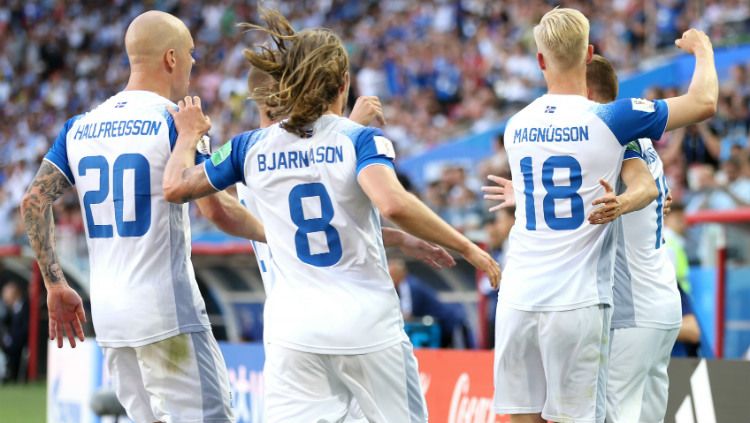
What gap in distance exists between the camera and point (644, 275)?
5.38 m

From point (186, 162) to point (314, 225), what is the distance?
0.72 meters

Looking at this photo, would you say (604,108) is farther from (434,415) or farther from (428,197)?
(428,197)

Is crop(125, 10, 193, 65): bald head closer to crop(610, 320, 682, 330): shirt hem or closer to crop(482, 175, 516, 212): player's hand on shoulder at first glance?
crop(482, 175, 516, 212): player's hand on shoulder

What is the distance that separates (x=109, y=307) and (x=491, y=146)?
485 inches

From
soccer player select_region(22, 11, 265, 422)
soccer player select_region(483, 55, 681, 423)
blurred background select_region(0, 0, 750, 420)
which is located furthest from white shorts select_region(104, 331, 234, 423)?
blurred background select_region(0, 0, 750, 420)

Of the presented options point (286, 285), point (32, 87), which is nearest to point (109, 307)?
point (286, 285)

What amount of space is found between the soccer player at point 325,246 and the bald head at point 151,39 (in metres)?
0.96

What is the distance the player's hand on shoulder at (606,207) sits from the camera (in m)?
4.62

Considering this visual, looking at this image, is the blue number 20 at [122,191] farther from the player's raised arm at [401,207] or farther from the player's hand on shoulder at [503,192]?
the player's hand on shoulder at [503,192]

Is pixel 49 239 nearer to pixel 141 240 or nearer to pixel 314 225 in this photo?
pixel 141 240

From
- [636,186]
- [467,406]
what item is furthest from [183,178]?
[467,406]

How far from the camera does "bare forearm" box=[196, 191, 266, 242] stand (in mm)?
5211

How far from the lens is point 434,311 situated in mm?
10297

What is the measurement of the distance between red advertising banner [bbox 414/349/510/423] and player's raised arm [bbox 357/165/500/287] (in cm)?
284
